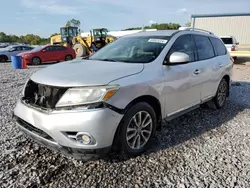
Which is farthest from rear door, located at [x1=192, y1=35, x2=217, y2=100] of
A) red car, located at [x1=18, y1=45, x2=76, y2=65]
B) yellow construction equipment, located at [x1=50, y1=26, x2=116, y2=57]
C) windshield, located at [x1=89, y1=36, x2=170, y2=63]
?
yellow construction equipment, located at [x1=50, y1=26, x2=116, y2=57]

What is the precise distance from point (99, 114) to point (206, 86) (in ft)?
8.71

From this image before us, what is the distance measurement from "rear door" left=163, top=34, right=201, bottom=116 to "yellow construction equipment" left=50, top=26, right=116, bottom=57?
15525mm

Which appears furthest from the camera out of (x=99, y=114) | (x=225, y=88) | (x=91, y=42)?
(x=91, y=42)

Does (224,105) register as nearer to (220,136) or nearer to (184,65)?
(220,136)

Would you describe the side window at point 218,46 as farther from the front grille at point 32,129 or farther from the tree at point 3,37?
the tree at point 3,37

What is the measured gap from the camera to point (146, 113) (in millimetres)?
3039

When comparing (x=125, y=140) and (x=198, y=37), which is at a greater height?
(x=198, y=37)

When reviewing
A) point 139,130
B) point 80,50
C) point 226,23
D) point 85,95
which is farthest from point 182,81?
point 226,23

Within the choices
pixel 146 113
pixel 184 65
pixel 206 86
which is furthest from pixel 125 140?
pixel 206 86

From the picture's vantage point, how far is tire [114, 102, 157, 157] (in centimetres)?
273

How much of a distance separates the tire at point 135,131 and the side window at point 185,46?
3.58 ft

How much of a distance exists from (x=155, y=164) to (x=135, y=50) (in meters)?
1.76

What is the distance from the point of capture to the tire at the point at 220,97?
16.4 ft

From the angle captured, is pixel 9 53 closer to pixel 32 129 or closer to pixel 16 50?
pixel 16 50
